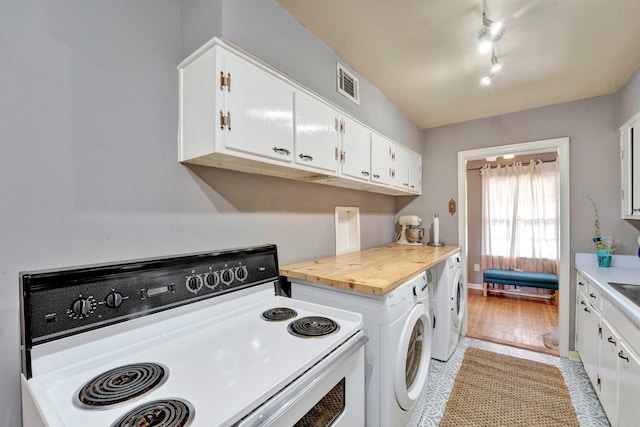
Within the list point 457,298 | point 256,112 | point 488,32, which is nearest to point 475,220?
point 457,298

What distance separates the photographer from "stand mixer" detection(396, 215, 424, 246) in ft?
10.3

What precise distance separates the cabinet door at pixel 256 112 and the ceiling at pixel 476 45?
546mm

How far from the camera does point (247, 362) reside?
88cm

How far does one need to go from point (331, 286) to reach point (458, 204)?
2.30 m

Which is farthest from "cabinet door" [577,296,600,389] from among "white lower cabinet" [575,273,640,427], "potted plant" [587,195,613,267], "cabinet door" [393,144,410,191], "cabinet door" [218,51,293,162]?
"cabinet door" [218,51,293,162]

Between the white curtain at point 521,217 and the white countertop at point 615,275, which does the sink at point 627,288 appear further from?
the white curtain at point 521,217

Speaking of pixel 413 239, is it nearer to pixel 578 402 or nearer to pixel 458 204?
A: pixel 458 204

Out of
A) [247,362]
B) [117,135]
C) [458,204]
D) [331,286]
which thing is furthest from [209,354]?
[458,204]

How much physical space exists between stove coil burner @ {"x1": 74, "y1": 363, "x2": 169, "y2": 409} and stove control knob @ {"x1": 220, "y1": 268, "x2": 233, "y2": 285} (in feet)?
1.51

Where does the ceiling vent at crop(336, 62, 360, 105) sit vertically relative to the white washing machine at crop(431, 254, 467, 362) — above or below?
above

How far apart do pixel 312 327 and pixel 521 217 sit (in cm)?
443

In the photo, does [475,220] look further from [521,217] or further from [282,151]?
[282,151]

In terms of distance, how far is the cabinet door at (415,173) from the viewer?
2.99 meters

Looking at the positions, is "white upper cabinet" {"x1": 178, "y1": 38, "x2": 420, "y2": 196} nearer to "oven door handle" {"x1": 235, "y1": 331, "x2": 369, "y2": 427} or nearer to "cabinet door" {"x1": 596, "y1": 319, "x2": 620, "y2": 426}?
"oven door handle" {"x1": 235, "y1": 331, "x2": 369, "y2": 427}
